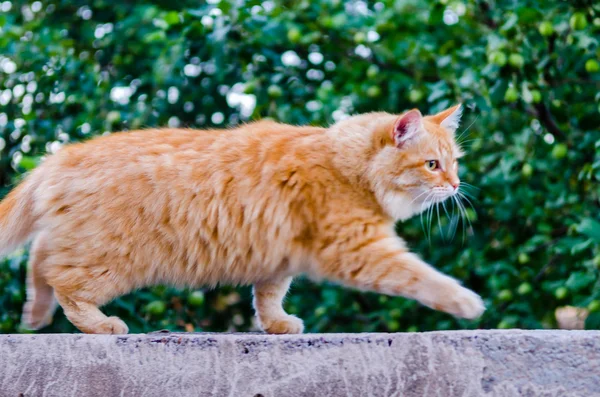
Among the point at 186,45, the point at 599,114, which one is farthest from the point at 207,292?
the point at 599,114

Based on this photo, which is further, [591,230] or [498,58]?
[498,58]

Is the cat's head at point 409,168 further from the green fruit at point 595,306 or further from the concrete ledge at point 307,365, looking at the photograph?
the green fruit at point 595,306

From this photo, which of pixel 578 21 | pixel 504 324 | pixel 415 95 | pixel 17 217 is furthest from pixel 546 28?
pixel 17 217

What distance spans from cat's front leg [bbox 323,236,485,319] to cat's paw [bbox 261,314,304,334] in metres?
0.38

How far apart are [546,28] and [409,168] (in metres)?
1.32

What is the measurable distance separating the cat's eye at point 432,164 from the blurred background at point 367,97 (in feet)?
2.91

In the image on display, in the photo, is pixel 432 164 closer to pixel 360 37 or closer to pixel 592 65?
pixel 592 65

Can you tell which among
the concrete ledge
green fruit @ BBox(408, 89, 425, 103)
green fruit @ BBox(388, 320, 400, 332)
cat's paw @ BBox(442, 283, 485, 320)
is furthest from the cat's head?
green fruit @ BBox(388, 320, 400, 332)

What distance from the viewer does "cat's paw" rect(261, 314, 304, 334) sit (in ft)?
10.1

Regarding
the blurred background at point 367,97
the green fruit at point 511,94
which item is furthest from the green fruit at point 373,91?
the green fruit at point 511,94

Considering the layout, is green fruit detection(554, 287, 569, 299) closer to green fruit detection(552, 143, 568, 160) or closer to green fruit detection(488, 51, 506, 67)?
green fruit detection(552, 143, 568, 160)

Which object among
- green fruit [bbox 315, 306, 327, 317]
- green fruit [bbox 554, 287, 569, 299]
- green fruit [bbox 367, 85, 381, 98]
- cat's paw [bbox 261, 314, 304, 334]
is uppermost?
green fruit [bbox 367, 85, 381, 98]

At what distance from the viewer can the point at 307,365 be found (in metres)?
2.19

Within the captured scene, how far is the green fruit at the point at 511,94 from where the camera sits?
3854 mm
